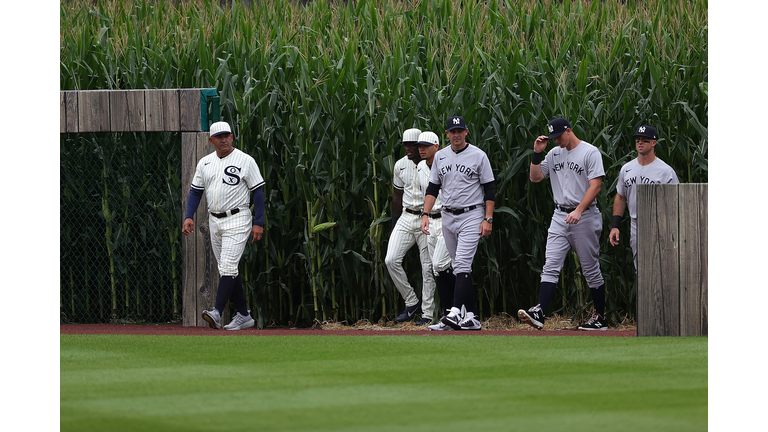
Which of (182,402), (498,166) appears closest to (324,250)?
(498,166)

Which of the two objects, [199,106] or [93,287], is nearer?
[199,106]

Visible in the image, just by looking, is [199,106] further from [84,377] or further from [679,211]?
[679,211]

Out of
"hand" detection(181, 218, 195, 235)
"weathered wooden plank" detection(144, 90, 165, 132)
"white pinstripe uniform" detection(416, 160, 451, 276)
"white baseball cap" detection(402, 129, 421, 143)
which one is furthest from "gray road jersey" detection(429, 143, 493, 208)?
"weathered wooden plank" detection(144, 90, 165, 132)

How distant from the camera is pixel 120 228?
10289 mm

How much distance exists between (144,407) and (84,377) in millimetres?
1220

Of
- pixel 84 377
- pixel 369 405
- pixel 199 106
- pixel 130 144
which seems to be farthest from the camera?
pixel 130 144

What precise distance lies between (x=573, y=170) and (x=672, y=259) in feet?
4.53

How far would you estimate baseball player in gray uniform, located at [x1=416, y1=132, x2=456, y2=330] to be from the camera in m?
9.33

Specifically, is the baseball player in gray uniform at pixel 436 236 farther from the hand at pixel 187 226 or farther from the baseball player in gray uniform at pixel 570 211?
the hand at pixel 187 226

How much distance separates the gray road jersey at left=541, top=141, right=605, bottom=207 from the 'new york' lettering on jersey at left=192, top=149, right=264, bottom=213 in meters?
2.99

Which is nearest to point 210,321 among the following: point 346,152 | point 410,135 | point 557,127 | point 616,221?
point 346,152

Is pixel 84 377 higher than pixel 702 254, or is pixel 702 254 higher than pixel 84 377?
pixel 702 254

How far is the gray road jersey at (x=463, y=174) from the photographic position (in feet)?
29.3

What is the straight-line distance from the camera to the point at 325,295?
32.6 feet
